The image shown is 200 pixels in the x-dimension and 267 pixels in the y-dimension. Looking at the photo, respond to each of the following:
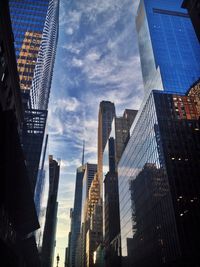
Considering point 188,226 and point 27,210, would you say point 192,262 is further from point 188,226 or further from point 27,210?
point 27,210

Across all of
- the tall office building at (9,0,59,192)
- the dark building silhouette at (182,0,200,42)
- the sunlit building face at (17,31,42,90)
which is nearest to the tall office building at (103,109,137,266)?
the tall office building at (9,0,59,192)

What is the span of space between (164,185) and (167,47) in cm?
9889

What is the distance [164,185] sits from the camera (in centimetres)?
7081

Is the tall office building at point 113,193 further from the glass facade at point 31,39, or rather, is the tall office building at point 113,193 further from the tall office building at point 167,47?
the glass facade at point 31,39

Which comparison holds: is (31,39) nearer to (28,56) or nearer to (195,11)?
(28,56)

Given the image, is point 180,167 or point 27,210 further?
point 180,167

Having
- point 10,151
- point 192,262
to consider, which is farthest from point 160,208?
point 10,151

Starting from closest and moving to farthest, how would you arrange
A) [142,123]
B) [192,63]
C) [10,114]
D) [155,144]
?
[10,114] < [155,144] < [142,123] < [192,63]

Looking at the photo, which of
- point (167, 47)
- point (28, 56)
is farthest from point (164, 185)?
point (167, 47)

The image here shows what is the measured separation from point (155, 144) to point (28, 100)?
52.9 m

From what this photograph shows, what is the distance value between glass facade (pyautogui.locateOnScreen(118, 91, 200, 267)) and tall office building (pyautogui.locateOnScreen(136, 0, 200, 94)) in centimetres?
3180

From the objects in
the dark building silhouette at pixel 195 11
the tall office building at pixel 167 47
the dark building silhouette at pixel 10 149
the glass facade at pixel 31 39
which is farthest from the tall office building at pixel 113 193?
the dark building silhouette at pixel 195 11

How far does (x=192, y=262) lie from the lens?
54625 millimetres

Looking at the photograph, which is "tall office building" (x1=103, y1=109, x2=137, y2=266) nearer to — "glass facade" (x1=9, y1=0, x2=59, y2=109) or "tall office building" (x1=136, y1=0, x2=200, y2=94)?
"tall office building" (x1=136, y1=0, x2=200, y2=94)
